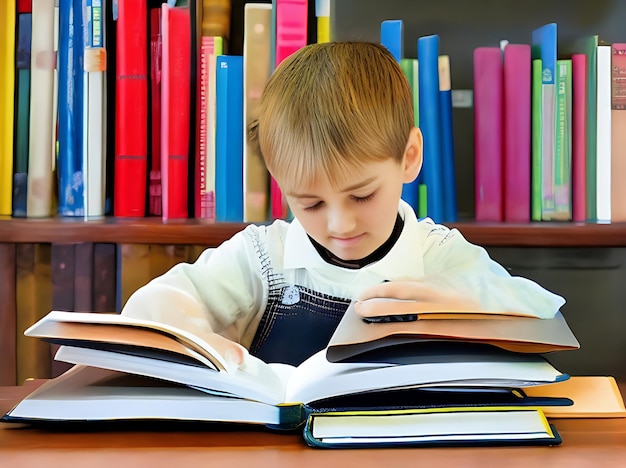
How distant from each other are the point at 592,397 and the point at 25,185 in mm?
720

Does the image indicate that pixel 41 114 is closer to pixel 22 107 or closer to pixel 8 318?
pixel 22 107

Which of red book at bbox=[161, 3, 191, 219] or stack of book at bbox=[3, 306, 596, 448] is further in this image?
red book at bbox=[161, 3, 191, 219]

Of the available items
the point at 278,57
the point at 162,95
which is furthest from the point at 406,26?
the point at 162,95

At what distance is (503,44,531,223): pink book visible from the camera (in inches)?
37.9

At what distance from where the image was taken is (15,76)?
0.98m

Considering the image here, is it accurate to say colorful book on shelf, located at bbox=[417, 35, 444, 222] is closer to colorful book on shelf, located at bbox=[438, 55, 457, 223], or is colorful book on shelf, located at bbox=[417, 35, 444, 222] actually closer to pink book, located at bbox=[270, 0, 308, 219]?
colorful book on shelf, located at bbox=[438, 55, 457, 223]

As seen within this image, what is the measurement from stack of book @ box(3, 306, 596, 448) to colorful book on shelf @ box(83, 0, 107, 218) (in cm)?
42

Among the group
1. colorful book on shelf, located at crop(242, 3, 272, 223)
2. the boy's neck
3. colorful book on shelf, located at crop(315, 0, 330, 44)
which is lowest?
the boy's neck

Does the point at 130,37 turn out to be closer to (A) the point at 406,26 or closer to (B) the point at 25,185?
(B) the point at 25,185

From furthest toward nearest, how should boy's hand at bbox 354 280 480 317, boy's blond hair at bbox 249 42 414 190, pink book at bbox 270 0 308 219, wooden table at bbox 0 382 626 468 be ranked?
pink book at bbox 270 0 308 219 < boy's blond hair at bbox 249 42 414 190 < boy's hand at bbox 354 280 480 317 < wooden table at bbox 0 382 626 468

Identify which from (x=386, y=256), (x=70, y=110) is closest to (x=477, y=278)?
(x=386, y=256)

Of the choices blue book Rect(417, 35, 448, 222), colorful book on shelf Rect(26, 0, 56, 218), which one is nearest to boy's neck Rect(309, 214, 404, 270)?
blue book Rect(417, 35, 448, 222)

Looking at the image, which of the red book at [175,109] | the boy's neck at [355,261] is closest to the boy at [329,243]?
the boy's neck at [355,261]

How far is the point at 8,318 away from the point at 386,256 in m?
0.49
